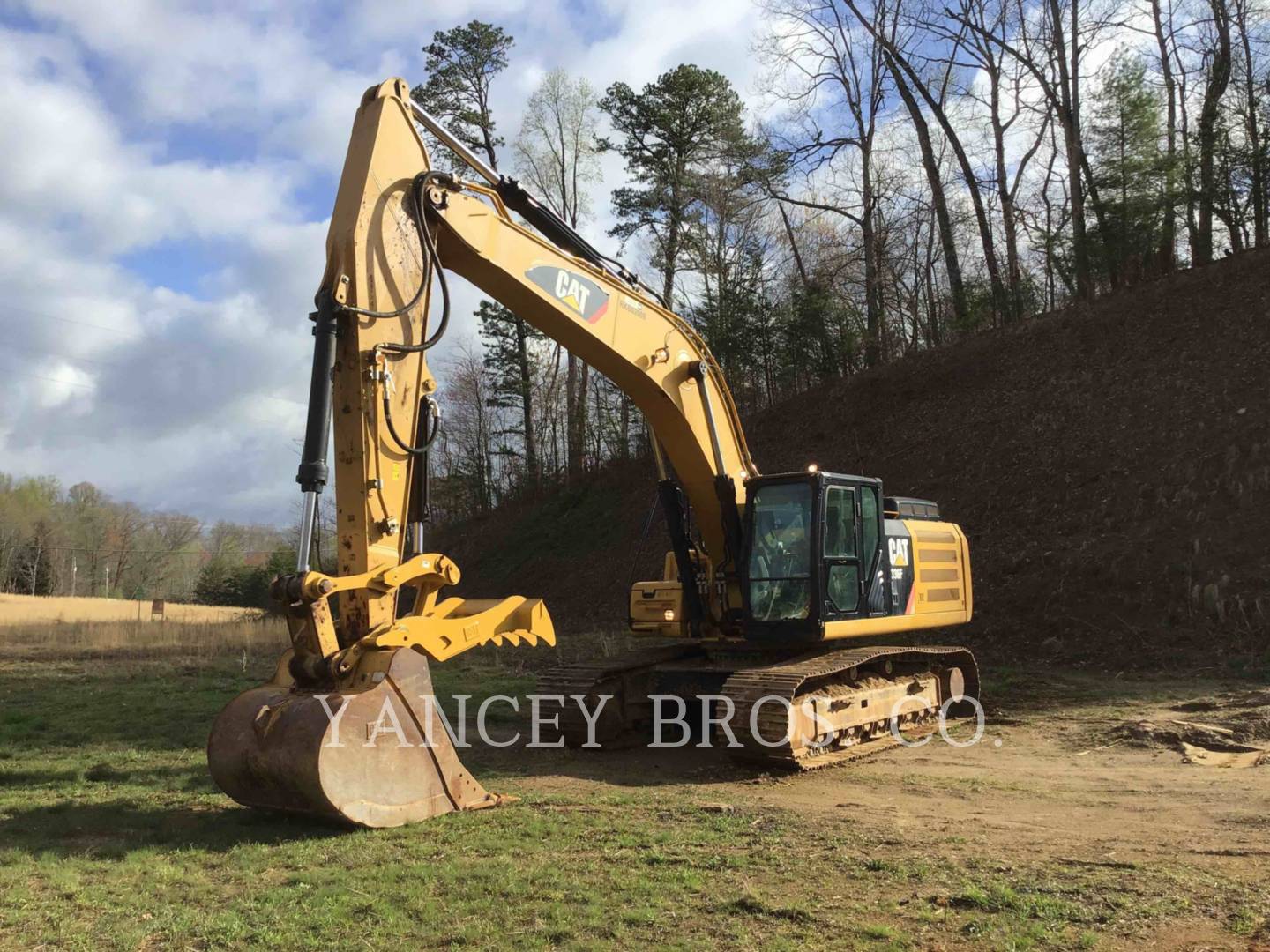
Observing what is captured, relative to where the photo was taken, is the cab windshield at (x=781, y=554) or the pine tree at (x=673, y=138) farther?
the pine tree at (x=673, y=138)

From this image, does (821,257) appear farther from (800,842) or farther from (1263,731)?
(800,842)

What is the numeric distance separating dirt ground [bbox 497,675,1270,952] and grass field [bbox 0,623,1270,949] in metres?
0.04

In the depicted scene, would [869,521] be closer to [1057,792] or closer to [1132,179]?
[1057,792]

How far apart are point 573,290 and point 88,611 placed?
36.0m

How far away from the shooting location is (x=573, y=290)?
8.19 m

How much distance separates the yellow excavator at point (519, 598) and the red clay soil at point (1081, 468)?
5.13m

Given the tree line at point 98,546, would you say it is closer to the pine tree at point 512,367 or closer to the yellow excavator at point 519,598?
the pine tree at point 512,367

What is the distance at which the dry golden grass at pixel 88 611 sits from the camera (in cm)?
3147

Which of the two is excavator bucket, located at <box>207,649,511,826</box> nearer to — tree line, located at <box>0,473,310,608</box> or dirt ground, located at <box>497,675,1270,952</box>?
dirt ground, located at <box>497,675,1270,952</box>

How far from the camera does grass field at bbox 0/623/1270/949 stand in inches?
176

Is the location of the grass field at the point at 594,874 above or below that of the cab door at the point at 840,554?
below

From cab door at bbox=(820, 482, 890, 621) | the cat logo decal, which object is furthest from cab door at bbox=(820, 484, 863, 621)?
the cat logo decal

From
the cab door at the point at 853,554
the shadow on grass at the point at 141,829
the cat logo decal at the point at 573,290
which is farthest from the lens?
the cab door at the point at 853,554

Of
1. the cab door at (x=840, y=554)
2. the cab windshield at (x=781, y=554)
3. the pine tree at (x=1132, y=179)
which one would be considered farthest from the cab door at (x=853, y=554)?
the pine tree at (x=1132, y=179)
